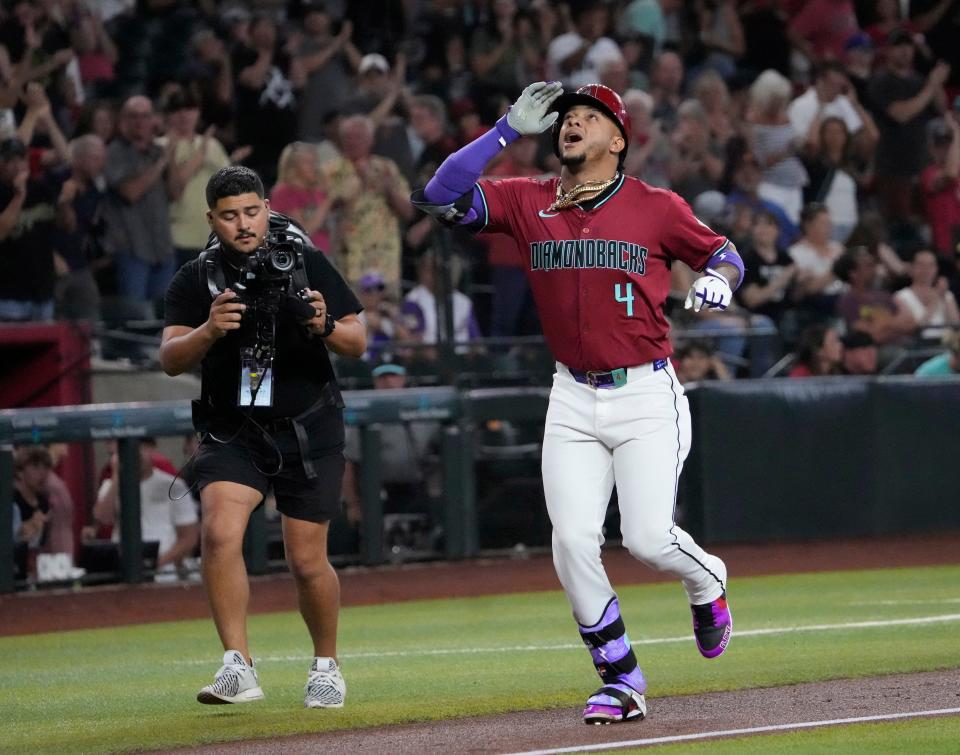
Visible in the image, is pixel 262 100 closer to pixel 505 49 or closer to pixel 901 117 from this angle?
pixel 505 49

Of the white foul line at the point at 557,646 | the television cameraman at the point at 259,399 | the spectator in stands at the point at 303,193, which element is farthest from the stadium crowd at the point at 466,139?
the television cameraman at the point at 259,399

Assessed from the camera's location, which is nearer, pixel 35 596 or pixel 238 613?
pixel 238 613

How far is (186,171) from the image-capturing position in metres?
13.5

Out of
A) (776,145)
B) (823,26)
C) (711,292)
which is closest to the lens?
(711,292)

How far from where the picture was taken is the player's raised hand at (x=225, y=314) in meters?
5.92

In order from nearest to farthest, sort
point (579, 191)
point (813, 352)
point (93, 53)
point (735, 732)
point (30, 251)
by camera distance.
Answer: point (735, 732), point (579, 191), point (30, 251), point (813, 352), point (93, 53)

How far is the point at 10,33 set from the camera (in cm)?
1353

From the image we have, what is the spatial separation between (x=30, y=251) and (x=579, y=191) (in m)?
7.17

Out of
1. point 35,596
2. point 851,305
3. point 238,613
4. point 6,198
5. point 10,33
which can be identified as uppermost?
point 10,33

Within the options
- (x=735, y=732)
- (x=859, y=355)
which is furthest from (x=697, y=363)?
(x=735, y=732)

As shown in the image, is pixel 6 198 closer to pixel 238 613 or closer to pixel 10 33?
pixel 10 33

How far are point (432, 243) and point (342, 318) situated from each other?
22.3 feet

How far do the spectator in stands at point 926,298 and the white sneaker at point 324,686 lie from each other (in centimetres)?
955

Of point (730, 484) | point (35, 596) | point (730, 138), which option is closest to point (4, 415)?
point (35, 596)
